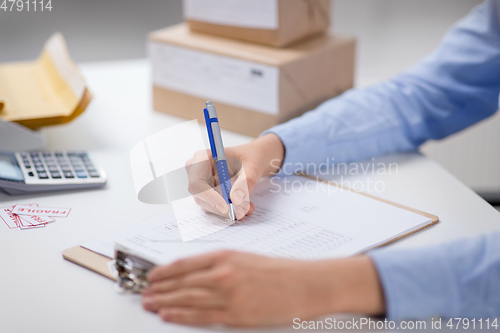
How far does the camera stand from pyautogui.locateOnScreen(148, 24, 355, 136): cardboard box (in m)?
0.93

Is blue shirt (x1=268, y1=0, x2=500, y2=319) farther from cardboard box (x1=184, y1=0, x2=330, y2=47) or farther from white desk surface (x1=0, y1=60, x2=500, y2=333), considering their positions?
cardboard box (x1=184, y1=0, x2=330, y2=47)

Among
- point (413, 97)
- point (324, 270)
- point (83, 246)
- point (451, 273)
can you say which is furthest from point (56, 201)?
point (413, 97)

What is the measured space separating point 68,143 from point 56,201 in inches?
9.8

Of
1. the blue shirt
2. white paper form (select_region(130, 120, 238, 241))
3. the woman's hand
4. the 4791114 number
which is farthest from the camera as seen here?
the 4791114 number

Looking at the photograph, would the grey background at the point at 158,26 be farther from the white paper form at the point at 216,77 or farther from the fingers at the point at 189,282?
the fingers at the point at 189,282

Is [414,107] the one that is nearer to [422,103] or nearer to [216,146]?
[422,103]

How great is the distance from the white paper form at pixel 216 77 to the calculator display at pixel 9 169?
1.27 feet

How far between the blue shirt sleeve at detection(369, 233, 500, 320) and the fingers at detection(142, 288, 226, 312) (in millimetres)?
161

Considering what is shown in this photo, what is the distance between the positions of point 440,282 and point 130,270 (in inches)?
12.3

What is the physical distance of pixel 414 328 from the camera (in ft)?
1.56

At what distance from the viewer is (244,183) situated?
670mm

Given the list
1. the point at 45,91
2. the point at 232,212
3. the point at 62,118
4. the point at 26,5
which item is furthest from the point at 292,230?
the point at 26,5

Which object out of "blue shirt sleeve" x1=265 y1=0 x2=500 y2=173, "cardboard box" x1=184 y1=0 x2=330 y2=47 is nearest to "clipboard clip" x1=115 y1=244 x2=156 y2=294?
"blue shirt sleeve" x1=265 y1=0 x2=500 y2=173

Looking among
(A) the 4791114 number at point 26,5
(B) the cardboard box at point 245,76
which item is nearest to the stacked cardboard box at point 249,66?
(B) the cardboard box at point 245,76
